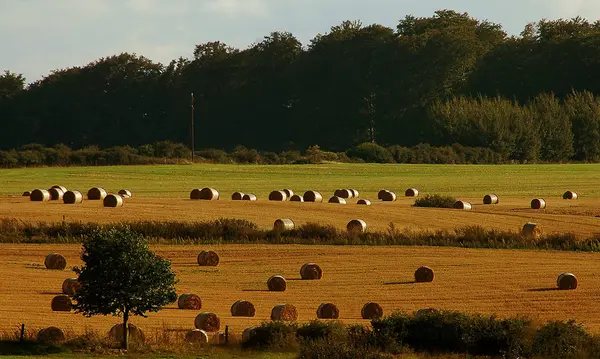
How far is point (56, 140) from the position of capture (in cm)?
13350

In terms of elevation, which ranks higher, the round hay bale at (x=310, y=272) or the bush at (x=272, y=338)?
the round hay bale at (x=310, y=272)

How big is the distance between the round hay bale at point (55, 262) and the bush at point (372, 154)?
70.1 meters

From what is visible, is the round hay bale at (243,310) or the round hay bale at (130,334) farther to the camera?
the round hay bale at (243,310)

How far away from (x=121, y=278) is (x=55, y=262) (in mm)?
11857

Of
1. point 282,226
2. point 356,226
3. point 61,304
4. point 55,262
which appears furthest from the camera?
point 356,226

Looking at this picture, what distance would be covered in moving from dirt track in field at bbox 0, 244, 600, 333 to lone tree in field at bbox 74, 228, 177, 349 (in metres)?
0.80

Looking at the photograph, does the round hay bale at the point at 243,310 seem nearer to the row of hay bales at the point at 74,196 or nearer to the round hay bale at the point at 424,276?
the round hay bale at the point at 424,276

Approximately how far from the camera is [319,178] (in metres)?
87.8

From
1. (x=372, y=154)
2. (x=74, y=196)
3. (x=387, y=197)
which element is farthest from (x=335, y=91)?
(x=74, y=196)

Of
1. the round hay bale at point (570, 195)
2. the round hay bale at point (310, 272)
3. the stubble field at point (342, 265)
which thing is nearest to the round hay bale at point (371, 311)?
the stubble field at point (342, 265)

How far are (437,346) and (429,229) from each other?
75.1 feet

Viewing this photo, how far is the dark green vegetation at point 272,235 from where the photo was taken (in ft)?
151

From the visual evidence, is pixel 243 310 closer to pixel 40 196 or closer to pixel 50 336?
pixel 50 336

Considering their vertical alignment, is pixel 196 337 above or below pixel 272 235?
below
